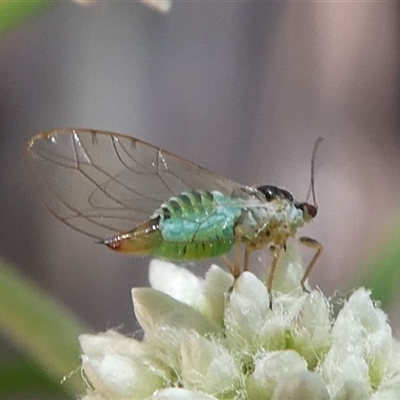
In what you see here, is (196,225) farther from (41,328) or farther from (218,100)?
(218,100)

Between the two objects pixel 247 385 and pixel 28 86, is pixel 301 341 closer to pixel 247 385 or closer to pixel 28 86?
pixel 247 385

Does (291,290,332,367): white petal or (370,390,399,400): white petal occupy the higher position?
(291,290,332,367): white petal

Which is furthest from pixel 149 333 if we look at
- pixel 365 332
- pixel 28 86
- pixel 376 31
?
pixel 376 31

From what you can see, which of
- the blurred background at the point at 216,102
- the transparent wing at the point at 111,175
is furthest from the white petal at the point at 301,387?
the blurred background at the point at 216,102

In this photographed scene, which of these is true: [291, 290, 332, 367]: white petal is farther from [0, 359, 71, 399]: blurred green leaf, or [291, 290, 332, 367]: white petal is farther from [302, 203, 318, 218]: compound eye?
[0, 359, 71, 399]: blurred green leaf

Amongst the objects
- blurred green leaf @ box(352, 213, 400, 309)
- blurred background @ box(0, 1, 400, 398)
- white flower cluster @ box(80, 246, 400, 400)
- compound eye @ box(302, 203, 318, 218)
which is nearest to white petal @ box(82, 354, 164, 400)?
white flower cluster @ box(80, 246, 400, 400)

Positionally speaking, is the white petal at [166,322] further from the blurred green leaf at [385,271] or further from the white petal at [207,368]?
the blurred green leaf at [385,271]
